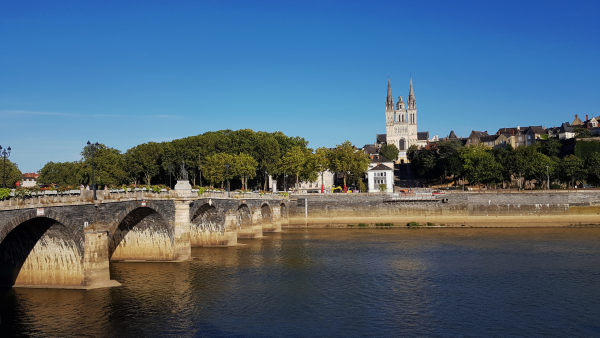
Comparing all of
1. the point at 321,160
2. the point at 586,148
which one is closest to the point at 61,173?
the point at 321,160

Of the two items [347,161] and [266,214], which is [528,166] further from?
[266,214]

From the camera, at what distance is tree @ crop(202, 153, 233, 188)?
10888cm

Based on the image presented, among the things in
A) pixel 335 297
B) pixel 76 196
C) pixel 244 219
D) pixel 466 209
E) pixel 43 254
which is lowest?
pixel 335 297

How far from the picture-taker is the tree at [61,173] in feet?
429

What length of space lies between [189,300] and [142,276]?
28.4ft

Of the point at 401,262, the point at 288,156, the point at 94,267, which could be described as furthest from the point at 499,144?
the point at 94,267

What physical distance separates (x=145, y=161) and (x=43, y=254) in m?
87.0

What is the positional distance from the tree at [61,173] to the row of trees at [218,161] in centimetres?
137

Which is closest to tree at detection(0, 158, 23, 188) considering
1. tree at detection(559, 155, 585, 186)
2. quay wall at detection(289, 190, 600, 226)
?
quay wall at detection(289, 190, 600, 226)

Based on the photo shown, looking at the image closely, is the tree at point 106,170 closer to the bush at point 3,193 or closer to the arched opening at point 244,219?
the arched opening at point 244,219

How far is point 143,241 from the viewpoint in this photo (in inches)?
1866

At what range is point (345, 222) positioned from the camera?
3659 inches

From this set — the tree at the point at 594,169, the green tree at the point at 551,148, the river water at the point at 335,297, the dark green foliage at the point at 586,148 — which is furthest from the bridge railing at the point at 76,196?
the green tree at the point at 551,148

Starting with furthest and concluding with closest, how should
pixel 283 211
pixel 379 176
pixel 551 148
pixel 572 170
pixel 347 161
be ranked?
pixel 551 148
pixel 379 176
pixel 347 161
pixel 572 170
pixel 283 211
